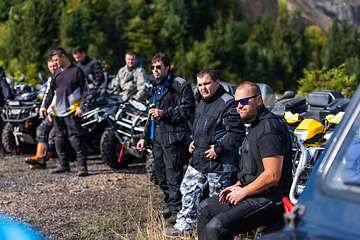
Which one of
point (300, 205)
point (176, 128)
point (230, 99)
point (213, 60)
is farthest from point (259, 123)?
point (213, 60)

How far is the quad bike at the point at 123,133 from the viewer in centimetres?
560

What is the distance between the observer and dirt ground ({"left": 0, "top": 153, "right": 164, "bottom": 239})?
3791 mm

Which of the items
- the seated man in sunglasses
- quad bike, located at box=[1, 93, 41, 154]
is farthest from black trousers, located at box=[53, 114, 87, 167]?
the seated man in sunglasses

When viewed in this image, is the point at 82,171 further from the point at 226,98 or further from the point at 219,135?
the point at 226,98

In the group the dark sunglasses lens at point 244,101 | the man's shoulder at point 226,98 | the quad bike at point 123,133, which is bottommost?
the quad bike at point 123,133

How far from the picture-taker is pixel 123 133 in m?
5.85

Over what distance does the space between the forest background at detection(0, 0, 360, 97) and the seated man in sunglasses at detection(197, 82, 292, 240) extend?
28.6 m

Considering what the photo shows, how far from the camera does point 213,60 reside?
4931cm

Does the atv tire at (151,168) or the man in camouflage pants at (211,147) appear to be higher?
the man in camouflage pants at (211,147)

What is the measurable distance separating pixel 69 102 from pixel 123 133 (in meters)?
0.98

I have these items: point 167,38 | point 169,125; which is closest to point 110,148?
point 169,125

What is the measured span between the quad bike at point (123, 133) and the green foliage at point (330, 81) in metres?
6.93

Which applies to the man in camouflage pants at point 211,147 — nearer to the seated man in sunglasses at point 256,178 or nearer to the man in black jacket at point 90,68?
the seated man in sunglasses at point 256,178

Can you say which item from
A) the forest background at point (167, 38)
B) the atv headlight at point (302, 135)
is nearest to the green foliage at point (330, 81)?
the atv headlight at point (302, 135)
